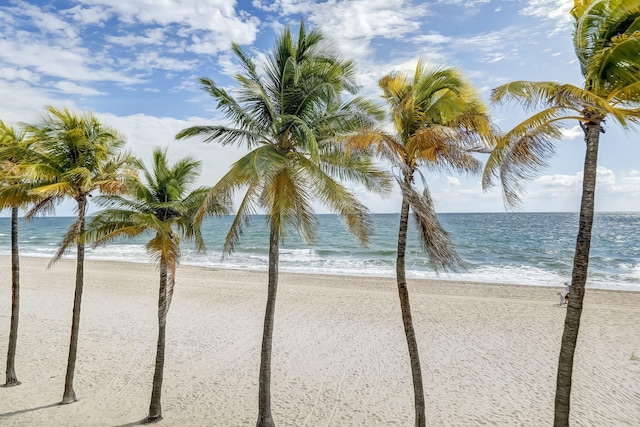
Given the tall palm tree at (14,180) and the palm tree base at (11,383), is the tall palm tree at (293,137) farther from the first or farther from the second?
the palm tree base at (11,383)

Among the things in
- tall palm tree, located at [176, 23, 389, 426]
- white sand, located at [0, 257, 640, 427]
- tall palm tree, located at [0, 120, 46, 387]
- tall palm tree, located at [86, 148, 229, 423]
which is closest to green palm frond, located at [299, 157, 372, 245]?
tall palm tree, located at [176, 23, 389, 426]

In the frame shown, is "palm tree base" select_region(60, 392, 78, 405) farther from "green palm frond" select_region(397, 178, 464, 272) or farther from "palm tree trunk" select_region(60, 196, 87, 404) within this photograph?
"green palm frond" select_region(397, 178, 464, 272)

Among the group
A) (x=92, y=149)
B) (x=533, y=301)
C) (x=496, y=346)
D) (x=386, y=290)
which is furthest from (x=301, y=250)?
(x=92, y=149)

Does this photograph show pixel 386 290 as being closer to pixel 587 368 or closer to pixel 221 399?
pixel 587 368

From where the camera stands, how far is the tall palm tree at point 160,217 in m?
7.70

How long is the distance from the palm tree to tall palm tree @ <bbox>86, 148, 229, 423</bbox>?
5.45 meters

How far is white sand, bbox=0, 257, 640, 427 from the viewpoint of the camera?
8713mm

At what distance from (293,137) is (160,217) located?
11.1 feet

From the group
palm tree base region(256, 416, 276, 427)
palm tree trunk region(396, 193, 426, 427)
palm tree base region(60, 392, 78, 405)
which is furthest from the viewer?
palm tree base region(60, 392, 78, 405)

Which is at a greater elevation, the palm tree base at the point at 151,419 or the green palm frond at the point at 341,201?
the green palm frond at the point at 341,201

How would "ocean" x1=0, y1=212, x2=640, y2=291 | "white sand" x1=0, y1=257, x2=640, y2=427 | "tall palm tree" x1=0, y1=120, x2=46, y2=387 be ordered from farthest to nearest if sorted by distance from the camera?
"ocean" x1=0, y1=212, x2=640, y2=291, "white sand" x1=0, y1=257, x2=640, y2=427, "tall palm tree" x1=0, y1=120, x2=46, y2=387

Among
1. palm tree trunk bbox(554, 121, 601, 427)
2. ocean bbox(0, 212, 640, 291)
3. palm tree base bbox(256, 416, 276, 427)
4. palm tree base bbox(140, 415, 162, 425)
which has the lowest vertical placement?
palm tree base bbox(140, 415, 162, 425)

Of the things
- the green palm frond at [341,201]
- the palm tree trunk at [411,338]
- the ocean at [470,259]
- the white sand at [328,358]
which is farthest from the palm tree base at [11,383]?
the ocean at [470,259]

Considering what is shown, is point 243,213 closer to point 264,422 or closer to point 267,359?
point 267,359
